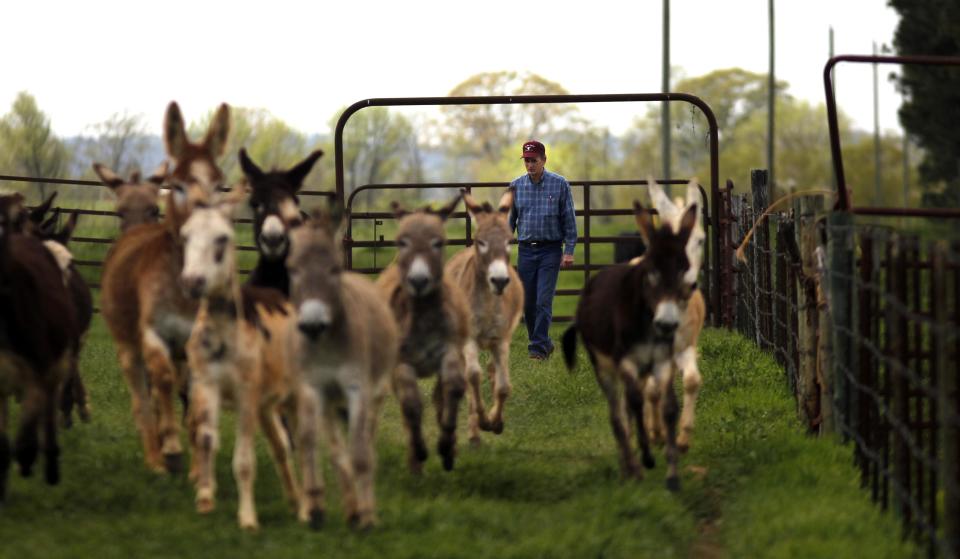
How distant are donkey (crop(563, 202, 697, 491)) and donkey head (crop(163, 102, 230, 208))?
259cm

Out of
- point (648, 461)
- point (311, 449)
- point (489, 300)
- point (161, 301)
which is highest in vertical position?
point (161, 301)

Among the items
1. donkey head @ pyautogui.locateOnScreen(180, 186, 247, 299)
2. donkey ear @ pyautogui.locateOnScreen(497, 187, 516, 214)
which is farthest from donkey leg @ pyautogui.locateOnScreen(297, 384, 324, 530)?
donkey ear @ pyautogui.locateOnScreen(497, 187, 516, 214)

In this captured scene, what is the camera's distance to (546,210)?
14094 millimetres

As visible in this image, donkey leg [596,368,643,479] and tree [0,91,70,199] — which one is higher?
tree [0,91,70,199]

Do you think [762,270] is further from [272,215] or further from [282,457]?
[282,457]

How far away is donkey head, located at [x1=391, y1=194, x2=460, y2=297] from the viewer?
8.02 meters

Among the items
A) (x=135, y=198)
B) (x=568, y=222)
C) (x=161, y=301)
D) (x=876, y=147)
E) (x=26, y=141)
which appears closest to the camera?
(x=161, y=301)

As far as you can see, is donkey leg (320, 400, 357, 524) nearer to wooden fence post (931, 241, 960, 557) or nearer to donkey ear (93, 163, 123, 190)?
wooden fence post (931, 241, 960, 557)

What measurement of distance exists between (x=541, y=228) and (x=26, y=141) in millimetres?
35041

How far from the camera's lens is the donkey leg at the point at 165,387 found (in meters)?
8.42

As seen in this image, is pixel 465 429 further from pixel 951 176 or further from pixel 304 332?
pixel 951 176

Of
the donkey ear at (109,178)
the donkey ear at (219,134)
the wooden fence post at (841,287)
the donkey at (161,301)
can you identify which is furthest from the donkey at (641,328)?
the donkey ear at (109,178)

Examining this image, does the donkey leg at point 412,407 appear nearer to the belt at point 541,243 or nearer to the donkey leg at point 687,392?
the donkey leg at point 687,392

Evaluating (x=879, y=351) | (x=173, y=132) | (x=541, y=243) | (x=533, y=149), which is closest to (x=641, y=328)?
(x=879, y=351)
